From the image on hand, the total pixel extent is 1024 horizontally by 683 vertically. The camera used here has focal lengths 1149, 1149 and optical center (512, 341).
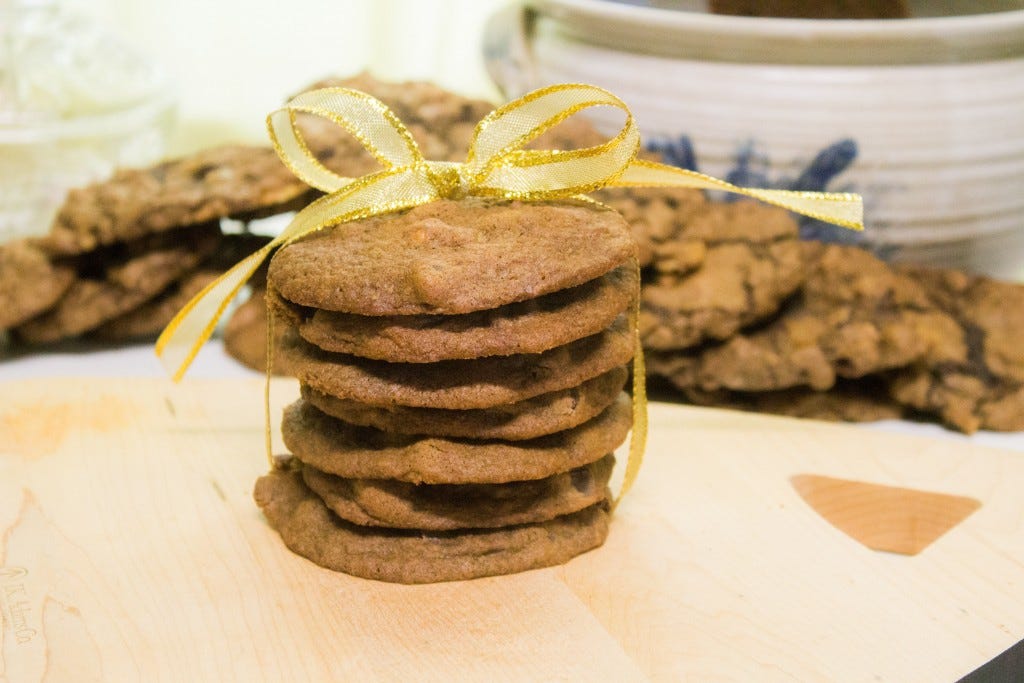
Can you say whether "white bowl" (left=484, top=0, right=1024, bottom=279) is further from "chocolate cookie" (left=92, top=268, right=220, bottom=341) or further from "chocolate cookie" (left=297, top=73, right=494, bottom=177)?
"chocolate cookie" (left=92, top=268, right=220, bottom=341)

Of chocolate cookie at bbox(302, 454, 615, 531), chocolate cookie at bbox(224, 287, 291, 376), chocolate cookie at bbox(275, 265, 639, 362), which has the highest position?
chocolate cookie at bbox(275, 265, 639, 362)

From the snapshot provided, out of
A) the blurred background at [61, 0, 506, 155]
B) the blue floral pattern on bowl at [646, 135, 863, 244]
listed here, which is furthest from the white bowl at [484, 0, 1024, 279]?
the blurred background at [61, 0, 506, 155]

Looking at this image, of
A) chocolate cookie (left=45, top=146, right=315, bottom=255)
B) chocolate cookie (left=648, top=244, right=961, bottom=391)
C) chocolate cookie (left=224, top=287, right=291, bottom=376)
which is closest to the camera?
chocolate cookie (left=648, top=244, right=961, bottom=391)

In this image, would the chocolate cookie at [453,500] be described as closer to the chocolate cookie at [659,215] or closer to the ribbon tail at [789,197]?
the ribbon tail at [789,197]

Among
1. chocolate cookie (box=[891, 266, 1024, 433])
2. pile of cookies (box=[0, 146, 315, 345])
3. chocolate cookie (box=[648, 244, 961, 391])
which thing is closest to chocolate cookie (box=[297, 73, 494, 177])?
pile of cookies (box=[0, 146, 315, 345])

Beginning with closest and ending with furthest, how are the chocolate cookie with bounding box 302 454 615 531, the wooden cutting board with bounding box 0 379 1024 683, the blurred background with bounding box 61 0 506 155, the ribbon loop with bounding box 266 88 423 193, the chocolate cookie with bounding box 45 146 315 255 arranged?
the wooden cutting board with bounding box 0 379 1024 683
the chocolate cookie with bounding box 302 454 615 531
the ribbon loop with bounding box 266 88 423 193
the chocolate cookie with bounding box 45 146 315 255
the blurred background with bounding box 61 0 506 155

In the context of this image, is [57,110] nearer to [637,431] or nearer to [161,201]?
[161,201]

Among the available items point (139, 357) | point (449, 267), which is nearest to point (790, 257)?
point (449, 267)

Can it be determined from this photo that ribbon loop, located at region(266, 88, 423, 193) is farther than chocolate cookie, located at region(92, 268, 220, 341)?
No

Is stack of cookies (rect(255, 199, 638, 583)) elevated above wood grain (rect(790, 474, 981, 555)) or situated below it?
above
